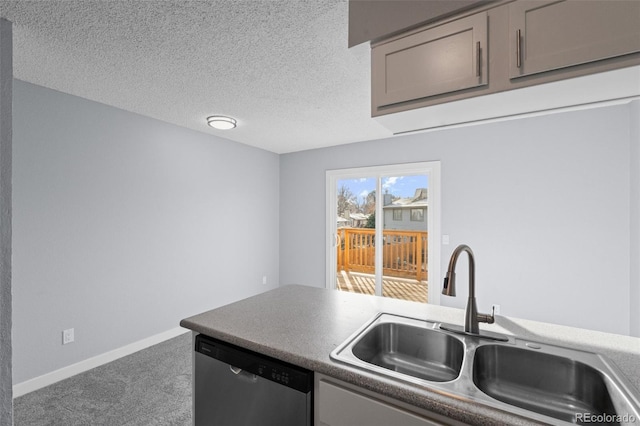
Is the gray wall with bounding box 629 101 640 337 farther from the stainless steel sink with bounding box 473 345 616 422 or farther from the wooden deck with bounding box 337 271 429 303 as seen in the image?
the stainless steel sink with bounding box 473 345 616 422

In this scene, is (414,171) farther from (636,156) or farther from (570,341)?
(570,341)

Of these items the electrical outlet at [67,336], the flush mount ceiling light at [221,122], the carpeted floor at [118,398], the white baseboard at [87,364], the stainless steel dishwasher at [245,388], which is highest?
the flush mount ceiling light at [221,122]

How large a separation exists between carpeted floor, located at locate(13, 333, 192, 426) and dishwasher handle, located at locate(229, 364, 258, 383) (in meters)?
1.17

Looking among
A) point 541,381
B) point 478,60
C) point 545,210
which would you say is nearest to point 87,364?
point 541,381

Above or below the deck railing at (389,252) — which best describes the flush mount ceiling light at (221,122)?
above

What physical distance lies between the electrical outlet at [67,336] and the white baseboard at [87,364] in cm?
22

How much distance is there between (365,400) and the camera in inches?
38.1

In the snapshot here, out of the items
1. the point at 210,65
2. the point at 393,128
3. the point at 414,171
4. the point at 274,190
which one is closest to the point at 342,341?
the point at 393,128

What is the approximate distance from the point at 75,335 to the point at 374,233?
3.41 meters

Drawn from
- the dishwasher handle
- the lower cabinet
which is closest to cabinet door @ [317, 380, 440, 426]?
the lower cabinet

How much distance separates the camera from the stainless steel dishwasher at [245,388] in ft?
3.60

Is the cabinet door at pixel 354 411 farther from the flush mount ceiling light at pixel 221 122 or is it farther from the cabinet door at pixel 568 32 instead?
the flush mount ceiling light at pixel 221 122

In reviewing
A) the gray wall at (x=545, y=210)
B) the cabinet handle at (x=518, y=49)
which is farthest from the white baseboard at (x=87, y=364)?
the cabinet handle at (x=518, y=49)

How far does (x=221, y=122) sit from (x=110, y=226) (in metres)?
1.50
